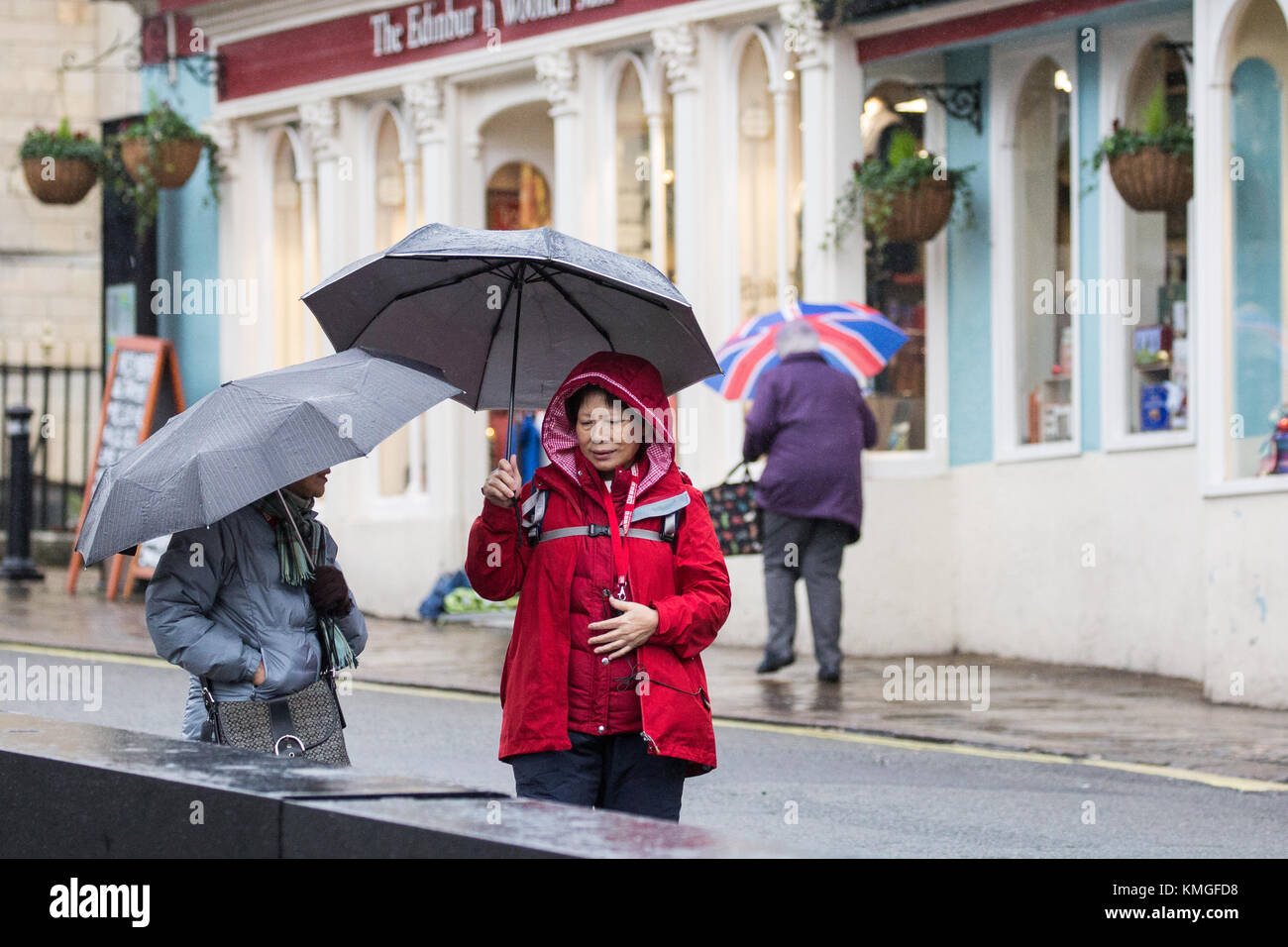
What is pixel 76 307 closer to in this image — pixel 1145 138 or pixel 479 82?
pixel 479 82

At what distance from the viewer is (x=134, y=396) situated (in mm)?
18547

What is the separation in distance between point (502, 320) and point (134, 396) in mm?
13513

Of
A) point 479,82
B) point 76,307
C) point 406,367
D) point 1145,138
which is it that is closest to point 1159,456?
point 1145,138

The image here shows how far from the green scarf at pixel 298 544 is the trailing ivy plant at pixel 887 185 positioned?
27.4 feet

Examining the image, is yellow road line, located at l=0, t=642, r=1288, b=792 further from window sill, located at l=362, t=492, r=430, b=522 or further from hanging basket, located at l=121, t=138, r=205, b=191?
hanging basket, located at l=121, t=138, r=205, b=191

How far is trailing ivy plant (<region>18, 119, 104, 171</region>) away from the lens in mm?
19047

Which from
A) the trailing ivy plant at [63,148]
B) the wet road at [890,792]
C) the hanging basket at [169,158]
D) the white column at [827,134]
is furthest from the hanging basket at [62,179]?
the wet road at [890,792]

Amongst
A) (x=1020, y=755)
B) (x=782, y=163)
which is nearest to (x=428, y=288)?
(x=1020, y=755)

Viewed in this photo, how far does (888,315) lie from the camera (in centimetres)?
1440

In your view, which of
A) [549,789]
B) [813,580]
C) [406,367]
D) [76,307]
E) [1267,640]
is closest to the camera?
[549,789]

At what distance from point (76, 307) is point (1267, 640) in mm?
15622

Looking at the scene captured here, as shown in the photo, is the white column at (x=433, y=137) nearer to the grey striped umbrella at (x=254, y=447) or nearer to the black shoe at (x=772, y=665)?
the black shoe at (x=772, y=665)

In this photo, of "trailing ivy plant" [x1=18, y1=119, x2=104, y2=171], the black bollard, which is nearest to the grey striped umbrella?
the black bollard

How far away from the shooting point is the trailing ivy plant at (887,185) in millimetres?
13555
